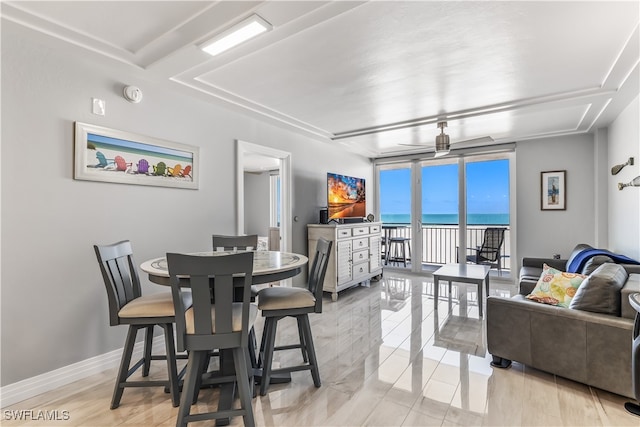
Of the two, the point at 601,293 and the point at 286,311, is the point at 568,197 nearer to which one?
the point at 601,293

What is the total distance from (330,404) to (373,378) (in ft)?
1.47

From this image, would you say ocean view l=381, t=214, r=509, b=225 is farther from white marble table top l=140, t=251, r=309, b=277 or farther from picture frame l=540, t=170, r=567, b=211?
white marble table top l=140, t=251, r=309, b=277

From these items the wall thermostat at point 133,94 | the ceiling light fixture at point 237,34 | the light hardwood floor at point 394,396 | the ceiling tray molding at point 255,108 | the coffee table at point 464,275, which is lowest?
the light hardwood floor at point 394,396

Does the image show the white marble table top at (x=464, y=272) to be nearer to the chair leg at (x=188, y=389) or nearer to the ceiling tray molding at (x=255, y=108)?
the ceiling tray molding at (x=255, y=108)

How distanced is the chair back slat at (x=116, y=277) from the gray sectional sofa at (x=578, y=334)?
8.98ft

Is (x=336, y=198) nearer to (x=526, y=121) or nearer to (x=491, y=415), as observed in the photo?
(x=526, y=121)

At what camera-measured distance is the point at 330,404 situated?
1948 millimetres

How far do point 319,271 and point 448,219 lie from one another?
520 cm

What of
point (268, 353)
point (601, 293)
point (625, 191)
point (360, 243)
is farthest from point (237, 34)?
point (625, 191)

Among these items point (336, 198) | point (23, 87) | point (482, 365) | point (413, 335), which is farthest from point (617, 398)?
point (23, 87)

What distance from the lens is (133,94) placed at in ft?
8.46

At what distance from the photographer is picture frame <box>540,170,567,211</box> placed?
480cm

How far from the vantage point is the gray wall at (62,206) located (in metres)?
2.00

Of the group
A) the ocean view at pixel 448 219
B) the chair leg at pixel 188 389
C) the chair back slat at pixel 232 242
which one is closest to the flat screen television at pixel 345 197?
the ocean view at pixel 448 219
